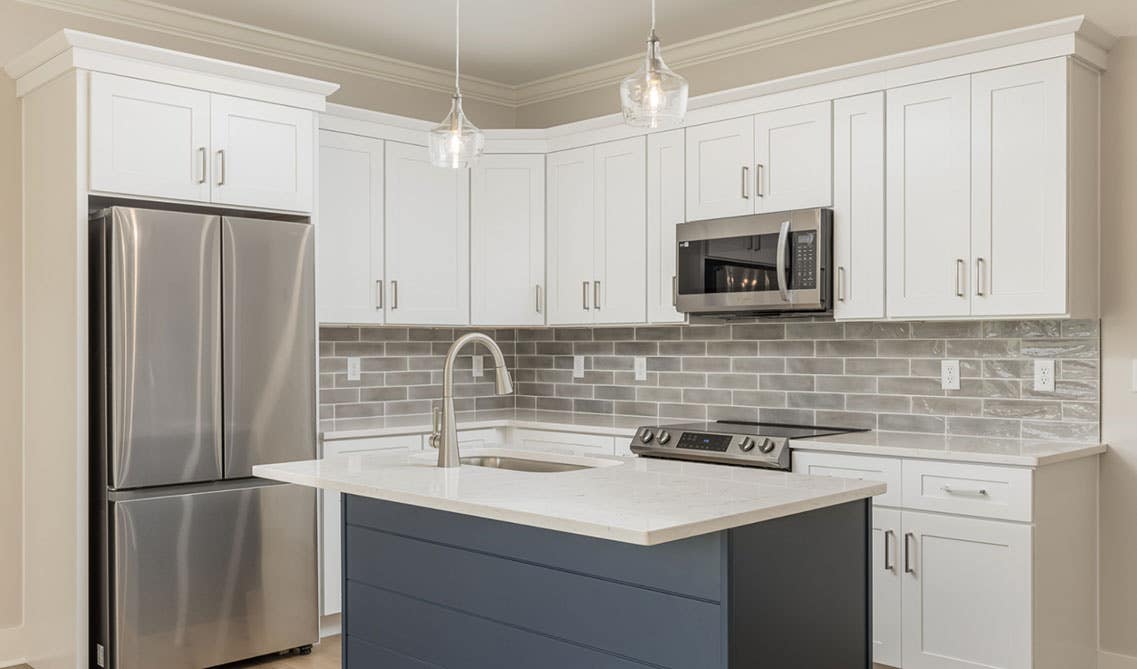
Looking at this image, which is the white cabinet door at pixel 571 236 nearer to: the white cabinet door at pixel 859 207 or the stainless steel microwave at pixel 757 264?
the stainless steel microwave at pixel 757 264

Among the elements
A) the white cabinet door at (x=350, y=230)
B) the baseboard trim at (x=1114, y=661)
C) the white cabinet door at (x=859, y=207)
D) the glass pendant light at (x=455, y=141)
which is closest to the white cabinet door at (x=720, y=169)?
the white cabinet door at (x=859, y=207)

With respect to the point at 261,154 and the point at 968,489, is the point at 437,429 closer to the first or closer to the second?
the point at 261,154

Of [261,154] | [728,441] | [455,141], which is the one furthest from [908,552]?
[261,154]

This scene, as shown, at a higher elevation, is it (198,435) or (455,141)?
(455,141)

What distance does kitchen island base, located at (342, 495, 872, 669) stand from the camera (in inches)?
84.0

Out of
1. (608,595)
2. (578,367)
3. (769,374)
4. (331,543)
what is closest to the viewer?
(608,595)

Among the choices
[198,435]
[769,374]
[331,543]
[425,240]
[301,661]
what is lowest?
[301,661]

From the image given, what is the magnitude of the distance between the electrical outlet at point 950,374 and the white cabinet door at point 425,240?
7.86 feet

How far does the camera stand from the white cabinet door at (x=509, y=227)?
17.1 ft

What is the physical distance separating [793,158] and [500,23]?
63.4 inches

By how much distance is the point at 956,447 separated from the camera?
11.6 feet

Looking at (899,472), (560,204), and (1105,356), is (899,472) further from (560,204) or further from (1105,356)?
(560,204)

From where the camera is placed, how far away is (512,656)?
8.19ft

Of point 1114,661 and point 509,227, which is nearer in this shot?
point 1114,661
